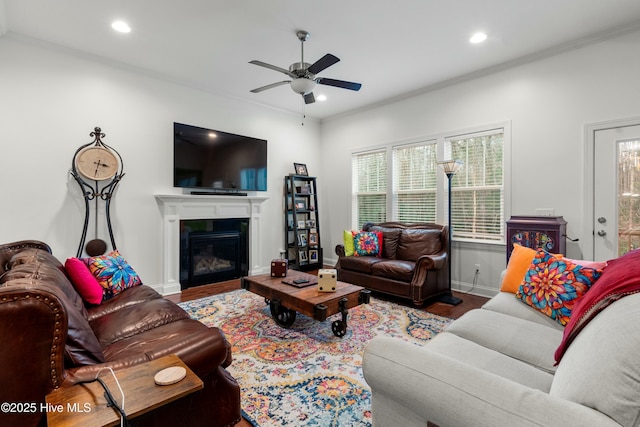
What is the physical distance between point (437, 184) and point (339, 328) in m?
2.77

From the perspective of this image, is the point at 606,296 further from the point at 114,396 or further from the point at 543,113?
the point at 543,113

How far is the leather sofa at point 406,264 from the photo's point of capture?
350 centimetres

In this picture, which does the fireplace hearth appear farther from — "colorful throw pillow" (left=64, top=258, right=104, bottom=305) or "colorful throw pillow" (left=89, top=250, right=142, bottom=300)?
"colorful throw pillow" (left=64, top=258, right=104, bottom=305)

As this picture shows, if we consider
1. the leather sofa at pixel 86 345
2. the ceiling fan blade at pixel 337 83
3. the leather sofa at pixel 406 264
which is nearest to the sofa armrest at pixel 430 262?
the leather sofa at pixel 406 264

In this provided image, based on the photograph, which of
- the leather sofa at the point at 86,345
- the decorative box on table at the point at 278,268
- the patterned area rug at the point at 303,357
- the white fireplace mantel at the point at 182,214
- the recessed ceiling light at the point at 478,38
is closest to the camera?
the leather sofa at the point at 86,345

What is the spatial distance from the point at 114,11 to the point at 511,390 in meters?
3.87

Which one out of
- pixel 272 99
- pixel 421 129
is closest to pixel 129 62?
pixel 272 99

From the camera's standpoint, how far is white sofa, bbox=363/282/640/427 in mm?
783

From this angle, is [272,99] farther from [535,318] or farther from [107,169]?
[535,318]

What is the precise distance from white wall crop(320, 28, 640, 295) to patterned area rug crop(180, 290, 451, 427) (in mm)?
1761

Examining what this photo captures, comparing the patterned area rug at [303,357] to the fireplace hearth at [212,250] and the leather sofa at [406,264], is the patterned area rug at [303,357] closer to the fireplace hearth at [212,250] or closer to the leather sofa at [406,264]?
the leather sofa at [406,264]

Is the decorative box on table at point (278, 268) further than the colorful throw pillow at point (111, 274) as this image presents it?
Yes

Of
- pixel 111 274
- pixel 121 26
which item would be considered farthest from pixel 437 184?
pixel 121 26

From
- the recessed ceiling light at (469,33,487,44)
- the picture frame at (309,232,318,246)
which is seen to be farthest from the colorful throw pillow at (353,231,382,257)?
the recessed ceiling light at (469,33,487,44)
